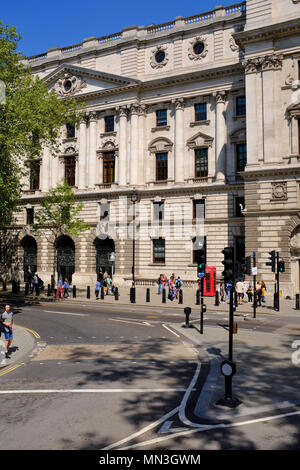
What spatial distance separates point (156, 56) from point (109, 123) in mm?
8678

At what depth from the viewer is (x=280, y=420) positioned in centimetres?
793

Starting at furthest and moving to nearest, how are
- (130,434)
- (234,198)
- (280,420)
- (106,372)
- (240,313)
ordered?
(234,198)
(240,313)
(106,372)
(280,420)
(130,434)

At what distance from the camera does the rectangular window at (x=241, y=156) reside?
36969 millimetres

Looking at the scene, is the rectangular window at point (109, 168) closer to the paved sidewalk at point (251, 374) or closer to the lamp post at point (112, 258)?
the lamp post at point (112, 258)

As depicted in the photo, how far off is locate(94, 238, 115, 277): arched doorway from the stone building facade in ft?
0.44

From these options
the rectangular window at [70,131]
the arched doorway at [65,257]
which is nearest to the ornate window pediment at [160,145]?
the rectangular window at [70,131]

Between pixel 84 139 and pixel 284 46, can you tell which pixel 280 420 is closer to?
pixel 284 46

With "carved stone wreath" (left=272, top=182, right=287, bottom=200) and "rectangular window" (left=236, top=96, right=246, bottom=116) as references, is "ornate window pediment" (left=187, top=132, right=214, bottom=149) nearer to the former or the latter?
"rectangular window" (left=236, top=96, right=246, bottom=116)

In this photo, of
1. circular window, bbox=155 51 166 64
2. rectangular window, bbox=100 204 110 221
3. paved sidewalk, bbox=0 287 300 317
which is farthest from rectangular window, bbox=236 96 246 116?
paved sidewalk, bbox=0 287 300 317

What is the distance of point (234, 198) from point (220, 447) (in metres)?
31.9

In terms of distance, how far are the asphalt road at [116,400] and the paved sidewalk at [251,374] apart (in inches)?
13.7

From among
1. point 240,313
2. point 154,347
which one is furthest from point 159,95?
point 154,347

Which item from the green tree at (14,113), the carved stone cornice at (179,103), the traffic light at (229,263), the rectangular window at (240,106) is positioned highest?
the carved stone cornice at (179,103)

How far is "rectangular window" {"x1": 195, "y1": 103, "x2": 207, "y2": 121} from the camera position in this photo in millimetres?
39594
